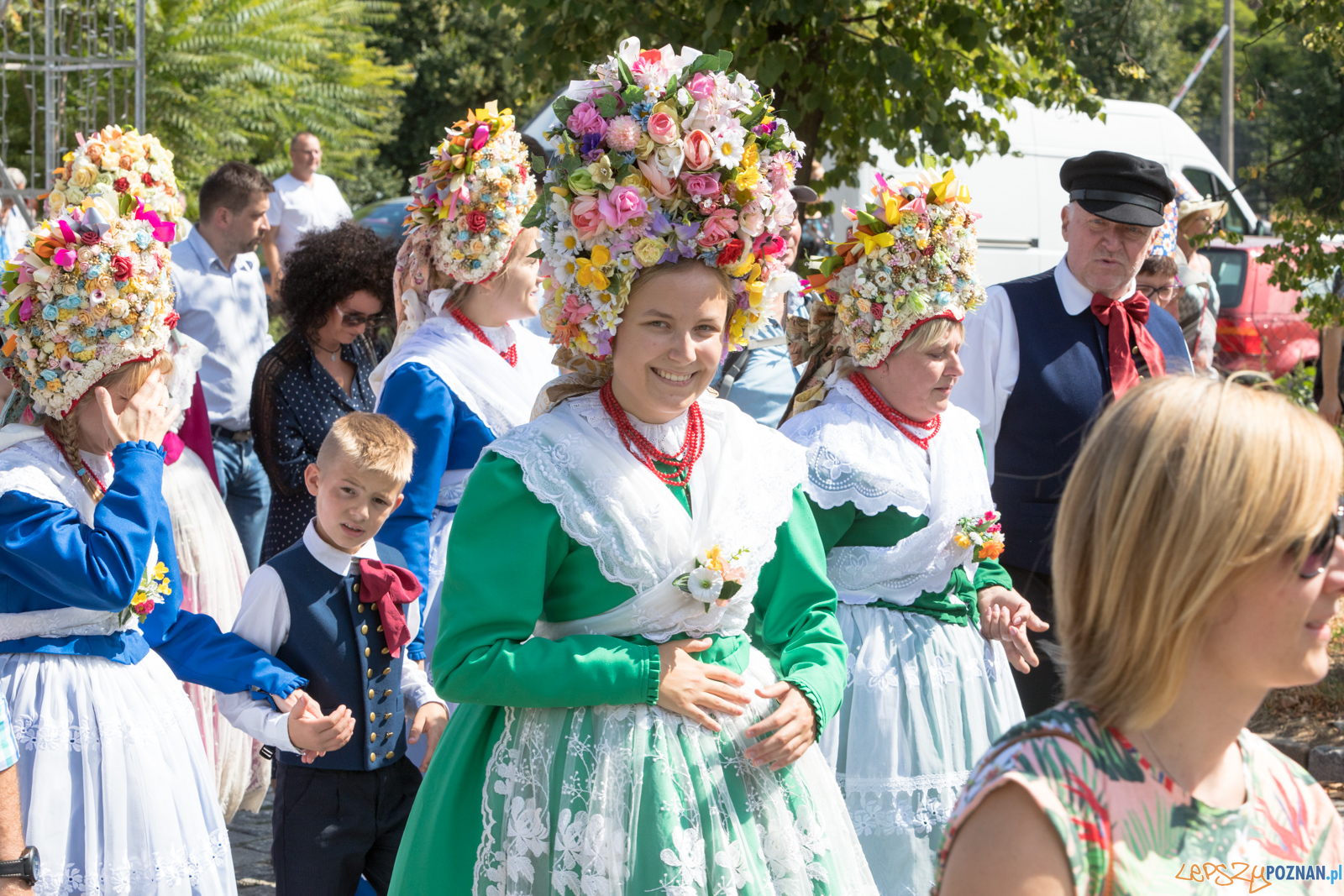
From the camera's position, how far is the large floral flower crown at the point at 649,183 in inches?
105

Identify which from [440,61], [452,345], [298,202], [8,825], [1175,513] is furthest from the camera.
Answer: [440,61]

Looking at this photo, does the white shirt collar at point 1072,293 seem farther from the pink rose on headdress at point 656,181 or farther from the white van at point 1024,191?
the white van at point 1024,191

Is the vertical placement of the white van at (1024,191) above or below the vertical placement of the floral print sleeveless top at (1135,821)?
above

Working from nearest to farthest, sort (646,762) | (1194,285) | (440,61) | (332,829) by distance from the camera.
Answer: (646,762) → (332,829) → (1194,285) → (440,61)

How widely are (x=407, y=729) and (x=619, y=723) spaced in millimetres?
1257

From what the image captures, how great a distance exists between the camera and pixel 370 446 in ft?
11.5

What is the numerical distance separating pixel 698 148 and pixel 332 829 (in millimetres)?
1896

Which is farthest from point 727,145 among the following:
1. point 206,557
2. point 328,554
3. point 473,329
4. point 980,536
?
point 206,557

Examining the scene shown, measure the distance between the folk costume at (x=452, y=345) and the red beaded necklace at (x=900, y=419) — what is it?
1.05 meters

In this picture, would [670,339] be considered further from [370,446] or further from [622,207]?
[370,446]

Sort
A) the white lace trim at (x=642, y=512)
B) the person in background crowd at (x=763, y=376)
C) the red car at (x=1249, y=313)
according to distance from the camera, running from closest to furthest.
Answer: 1. the white lace trim at (x=642, y=512)
2. the person in background crowd at (x=763, y=376)
3. the red car at (x=1249, y=313)

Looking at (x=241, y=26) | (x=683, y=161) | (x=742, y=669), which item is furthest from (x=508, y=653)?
(x=241, y=26)

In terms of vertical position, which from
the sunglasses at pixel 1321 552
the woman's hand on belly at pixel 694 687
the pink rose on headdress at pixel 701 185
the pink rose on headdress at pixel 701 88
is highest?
the pink rose on headdress at pixel 701 88

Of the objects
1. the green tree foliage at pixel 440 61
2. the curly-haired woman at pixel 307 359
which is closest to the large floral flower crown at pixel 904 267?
the curly-haired woman at pixel 307 359
